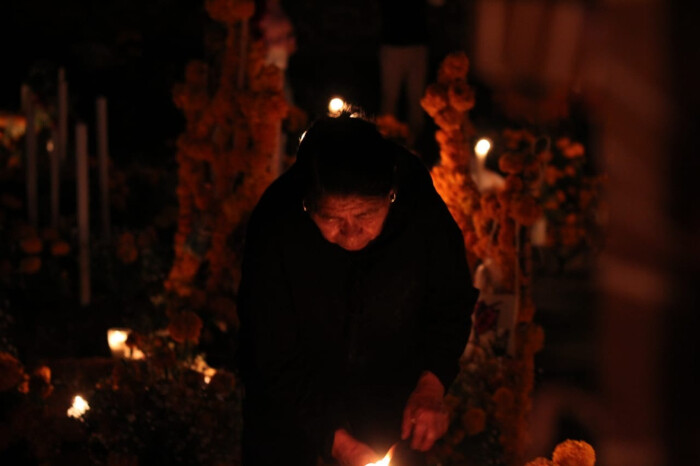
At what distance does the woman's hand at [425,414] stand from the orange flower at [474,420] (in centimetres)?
85

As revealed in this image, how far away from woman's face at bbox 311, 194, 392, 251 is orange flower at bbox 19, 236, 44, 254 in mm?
3046

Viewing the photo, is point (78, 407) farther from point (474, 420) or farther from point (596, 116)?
point (596, 116)

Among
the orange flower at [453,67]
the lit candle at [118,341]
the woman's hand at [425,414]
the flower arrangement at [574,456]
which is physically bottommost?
the lit candle at [118,341]

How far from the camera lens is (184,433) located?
3.02 metres

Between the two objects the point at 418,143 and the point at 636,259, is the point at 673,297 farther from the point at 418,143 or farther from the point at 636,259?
the point at 418,143

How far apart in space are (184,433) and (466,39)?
8.00 metres

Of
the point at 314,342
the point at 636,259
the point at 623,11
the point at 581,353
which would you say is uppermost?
the point at 623,11

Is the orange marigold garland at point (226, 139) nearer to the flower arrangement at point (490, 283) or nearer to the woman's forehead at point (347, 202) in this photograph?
the flower arrangement at point (490, 283)

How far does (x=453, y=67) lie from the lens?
3207mm

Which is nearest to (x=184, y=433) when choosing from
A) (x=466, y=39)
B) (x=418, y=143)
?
(x=418, y=143)

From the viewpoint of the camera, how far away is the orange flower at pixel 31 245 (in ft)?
15.4

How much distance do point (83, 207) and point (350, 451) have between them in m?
2.69

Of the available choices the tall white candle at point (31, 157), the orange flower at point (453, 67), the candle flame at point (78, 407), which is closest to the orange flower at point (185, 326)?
the candle flame at point (78, 407)

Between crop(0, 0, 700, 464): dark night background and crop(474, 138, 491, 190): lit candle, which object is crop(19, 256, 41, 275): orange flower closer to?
crop(0, 0, 700, 464): dark night background
